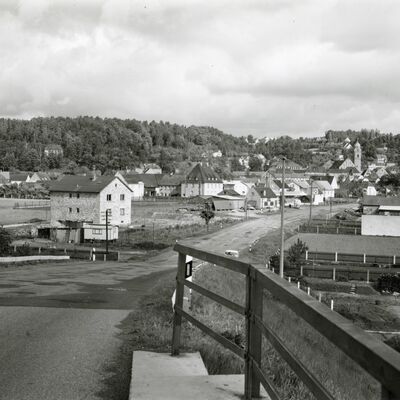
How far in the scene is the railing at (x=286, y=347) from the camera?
7.50ft

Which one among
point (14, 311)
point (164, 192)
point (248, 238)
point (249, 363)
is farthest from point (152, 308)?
point (164, 192)

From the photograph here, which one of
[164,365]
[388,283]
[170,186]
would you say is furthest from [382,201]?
[164,365]

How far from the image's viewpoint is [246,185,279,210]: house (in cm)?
11250

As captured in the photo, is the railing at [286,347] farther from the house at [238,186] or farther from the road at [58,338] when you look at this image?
the house at [238,186]

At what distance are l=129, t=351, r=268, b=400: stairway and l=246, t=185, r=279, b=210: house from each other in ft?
350

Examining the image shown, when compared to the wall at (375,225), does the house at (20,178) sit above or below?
above

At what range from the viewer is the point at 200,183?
13438cm

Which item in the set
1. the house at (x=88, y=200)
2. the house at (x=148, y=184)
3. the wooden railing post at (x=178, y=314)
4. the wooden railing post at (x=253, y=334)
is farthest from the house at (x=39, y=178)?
the wooden railing post at (x=253, y=334)

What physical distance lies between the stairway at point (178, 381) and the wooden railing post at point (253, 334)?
0.49 feet

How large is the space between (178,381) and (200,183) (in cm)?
12936

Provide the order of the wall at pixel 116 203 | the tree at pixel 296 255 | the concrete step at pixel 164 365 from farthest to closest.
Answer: the wall at pixel 116 203
the tree at pixel 296 255
the concrete step at pixel 164 365

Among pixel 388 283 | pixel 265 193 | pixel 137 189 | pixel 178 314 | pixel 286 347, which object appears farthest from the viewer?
pixel 137 189

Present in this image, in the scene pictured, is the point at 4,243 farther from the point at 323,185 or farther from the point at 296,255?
the point at 323,185

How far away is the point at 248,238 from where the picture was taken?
2493 inches
